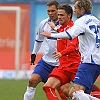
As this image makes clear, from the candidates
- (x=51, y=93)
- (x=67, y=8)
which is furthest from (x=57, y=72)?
(x=67, y=8)

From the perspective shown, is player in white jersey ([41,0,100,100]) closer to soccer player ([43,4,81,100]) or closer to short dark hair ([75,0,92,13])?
short dark hair ([75,0,92,13])

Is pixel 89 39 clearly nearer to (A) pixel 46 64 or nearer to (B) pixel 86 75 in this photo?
(B) pixel 86 75

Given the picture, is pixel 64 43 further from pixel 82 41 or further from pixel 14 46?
pixel 14 46

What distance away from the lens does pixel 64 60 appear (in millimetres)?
10016

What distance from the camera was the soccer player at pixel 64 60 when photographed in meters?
9.50

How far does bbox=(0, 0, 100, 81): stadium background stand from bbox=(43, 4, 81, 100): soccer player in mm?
11054

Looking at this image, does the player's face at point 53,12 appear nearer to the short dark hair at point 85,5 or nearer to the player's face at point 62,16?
the player's face at point 62,16

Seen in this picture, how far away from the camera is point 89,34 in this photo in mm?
8828

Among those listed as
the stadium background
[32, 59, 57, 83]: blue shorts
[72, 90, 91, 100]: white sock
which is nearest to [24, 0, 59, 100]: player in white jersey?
[32, 59, 57, 83]: blue shorts

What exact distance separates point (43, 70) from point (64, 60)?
832 mm

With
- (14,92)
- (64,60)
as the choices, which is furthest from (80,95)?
(14,92)

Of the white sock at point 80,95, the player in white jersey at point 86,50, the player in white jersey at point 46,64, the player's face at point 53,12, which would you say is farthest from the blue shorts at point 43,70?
the white sock at point 80,95

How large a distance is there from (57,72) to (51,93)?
1.64 feet

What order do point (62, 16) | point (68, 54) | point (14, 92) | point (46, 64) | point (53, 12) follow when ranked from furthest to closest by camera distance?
point (14, 92)
point (46, 64)
point (53, 12)
point (68, 54)
point (62, 16)
